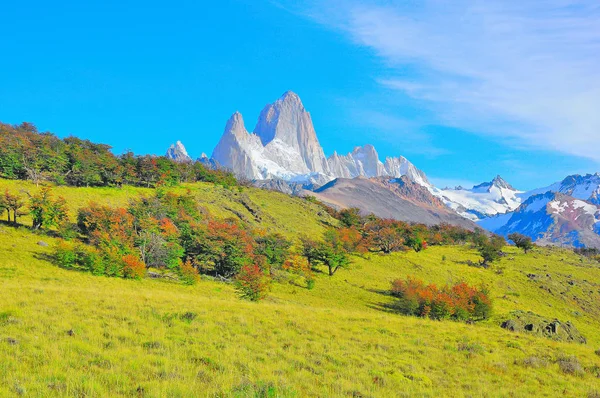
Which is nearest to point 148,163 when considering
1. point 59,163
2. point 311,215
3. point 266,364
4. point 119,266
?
point 59,163

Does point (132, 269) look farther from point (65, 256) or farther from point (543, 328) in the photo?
point (543, 328)

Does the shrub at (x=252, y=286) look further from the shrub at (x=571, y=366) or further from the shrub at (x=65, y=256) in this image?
the shrub at (x=571, y=366)

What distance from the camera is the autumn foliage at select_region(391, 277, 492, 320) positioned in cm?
4038

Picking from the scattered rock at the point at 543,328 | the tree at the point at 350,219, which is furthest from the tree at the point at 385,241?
the scattered rock at the point at 543,328

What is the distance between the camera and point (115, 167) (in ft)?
287

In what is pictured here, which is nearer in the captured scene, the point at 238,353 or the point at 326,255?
the point at 238,353

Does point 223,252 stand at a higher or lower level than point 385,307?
higher

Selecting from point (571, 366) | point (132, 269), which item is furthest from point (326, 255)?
point (571, 366)

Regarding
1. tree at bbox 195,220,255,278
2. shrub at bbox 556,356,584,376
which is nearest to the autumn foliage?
tree at bbox 195,220,255,278

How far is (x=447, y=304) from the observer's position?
132 ft

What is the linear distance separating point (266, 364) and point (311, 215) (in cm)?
10816

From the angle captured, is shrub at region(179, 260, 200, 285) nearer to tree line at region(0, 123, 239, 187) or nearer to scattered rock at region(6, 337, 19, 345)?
scattered rock at region(6, 337, 19, 345)

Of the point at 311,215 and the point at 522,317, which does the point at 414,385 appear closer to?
the point at 522,317

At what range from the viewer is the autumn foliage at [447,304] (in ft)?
132
